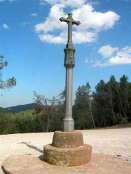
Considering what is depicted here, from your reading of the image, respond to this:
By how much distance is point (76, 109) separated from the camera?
193 feet

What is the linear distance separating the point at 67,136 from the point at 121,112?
43.7 metres

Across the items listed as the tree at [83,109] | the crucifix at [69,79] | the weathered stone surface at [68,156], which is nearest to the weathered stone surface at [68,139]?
the weathered stone surface at [68,156]

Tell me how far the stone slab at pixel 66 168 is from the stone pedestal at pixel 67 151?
156 millimetres

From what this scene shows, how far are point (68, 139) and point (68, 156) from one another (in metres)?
0.46

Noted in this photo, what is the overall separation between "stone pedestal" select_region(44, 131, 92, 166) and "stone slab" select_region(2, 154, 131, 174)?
156mm

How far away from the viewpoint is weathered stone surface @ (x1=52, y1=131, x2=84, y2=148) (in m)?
8.91

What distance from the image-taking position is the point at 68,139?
29.3 ft

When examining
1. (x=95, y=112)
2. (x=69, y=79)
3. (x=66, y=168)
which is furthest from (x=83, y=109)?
(x=66, y=168)

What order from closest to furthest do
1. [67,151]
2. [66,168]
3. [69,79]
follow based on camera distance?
[66,168] → [67,151] → [69,79]

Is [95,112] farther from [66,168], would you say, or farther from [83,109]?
[66,168]

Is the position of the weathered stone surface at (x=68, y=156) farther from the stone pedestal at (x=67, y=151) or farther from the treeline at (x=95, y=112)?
the treeline at (x=95, y=112)

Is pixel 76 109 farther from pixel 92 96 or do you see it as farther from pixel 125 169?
pixel 125 169

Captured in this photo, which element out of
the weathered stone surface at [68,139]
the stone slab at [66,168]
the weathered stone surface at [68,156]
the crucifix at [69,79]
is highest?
the crucifix at [69,79]

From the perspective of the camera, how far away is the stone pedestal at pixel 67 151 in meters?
8.64
